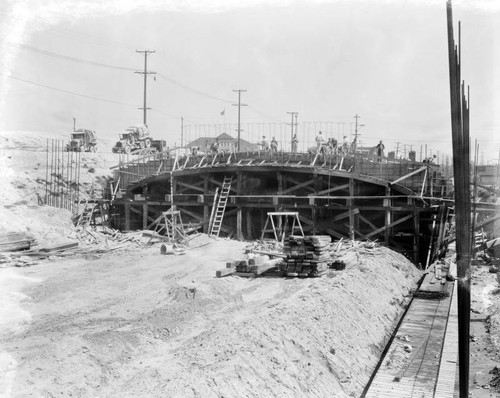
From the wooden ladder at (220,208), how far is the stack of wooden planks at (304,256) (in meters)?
9.36

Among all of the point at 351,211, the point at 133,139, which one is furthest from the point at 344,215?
the point at 133,139

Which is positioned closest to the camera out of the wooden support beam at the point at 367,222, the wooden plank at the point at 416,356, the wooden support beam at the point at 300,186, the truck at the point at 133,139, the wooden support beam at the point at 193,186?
the wooden plank at the point at 416,356

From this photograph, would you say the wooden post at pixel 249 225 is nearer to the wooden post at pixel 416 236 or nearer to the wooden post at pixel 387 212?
the wooden post at pixel 387 212

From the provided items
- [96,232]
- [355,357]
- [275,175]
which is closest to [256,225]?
[275,175]

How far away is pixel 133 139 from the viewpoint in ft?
148

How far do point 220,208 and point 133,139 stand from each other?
20.9 metres

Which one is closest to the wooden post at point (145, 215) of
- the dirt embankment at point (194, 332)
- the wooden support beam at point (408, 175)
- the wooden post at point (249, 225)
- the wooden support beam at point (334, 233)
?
the wooden post at point (249, 225)

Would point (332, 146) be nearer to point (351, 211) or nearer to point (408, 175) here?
point (351, 211)

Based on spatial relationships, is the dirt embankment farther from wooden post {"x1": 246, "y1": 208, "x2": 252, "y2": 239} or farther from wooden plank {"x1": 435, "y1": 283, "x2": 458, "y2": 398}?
wooden post {"x1": 246, "y1": 208, "x2": 252, "y2": 239}

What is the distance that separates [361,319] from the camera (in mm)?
13383

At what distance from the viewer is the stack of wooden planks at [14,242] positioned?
1828 centimetres

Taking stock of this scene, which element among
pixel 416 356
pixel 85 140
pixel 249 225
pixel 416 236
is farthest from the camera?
pixel 85 140

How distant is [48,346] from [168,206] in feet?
62.0

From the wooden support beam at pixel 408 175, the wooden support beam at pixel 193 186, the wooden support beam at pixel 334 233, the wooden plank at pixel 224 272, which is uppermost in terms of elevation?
the wooden support beam at pixel 408 175
